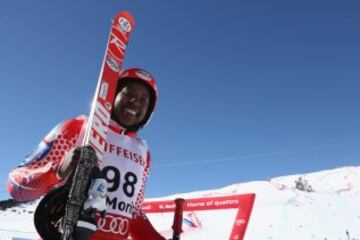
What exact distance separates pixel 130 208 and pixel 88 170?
4.28ft

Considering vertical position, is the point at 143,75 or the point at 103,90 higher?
the point at 143,75

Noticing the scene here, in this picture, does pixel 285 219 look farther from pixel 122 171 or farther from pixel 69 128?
pixel 69 128

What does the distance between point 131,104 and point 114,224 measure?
3.74 feet

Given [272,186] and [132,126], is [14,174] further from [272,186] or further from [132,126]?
[272,186]

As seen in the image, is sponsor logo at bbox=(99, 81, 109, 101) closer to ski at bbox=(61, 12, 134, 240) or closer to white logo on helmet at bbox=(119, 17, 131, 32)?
ski at bbox=(61, 12, 134, 240)

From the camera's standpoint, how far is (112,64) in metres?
2.92

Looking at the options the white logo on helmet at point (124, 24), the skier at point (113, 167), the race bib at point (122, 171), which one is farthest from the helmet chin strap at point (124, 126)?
the white logo on helmet at point (124, 24)

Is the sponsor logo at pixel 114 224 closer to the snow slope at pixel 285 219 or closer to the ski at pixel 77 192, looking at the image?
the ski at pixel 77 192

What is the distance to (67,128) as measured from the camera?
2818 millimetres

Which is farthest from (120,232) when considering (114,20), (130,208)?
(114,20)

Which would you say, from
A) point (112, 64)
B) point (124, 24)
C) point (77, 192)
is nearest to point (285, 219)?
point (124, 24)

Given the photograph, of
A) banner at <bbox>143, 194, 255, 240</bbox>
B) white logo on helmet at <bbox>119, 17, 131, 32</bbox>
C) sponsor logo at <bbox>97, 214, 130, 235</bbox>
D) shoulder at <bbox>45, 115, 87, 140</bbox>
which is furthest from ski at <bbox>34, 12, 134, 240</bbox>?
banner at <bbox>143, 194, 255, 240</bbox>

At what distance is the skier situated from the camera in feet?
6.70

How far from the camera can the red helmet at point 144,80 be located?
146 inches
